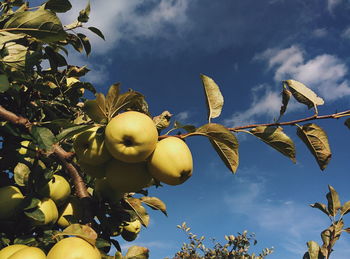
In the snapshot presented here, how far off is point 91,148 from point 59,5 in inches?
66.3

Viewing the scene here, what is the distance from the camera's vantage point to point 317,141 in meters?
1.90

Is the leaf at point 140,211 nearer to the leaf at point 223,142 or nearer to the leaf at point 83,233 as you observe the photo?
the leaf at point 83,233

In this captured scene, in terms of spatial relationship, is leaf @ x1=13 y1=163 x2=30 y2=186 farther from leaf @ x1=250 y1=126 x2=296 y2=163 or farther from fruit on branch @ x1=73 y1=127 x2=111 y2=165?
leaf @ x1=250 y1=126 x2=296 y2=163

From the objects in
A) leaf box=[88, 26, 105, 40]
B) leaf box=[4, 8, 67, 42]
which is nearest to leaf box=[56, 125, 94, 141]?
leaf box=[4, 8, 67, 42]

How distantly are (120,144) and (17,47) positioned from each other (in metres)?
1.16

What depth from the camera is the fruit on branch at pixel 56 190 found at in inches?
99.3

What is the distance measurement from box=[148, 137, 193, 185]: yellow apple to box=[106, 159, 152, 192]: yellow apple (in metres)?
0.06

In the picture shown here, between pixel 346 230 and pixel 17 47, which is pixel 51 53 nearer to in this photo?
pixel 17 47

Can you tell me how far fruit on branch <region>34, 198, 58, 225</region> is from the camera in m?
2.38

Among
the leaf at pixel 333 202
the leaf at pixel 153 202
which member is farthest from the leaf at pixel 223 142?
the leaf at pixel 333 202

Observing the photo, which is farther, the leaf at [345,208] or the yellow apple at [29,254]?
the leaf at [345,208]

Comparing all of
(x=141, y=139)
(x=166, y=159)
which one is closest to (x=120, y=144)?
(x=141, y=139)

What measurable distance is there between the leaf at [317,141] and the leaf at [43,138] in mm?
1497

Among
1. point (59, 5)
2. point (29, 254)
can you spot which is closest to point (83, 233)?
point (29, 254)
